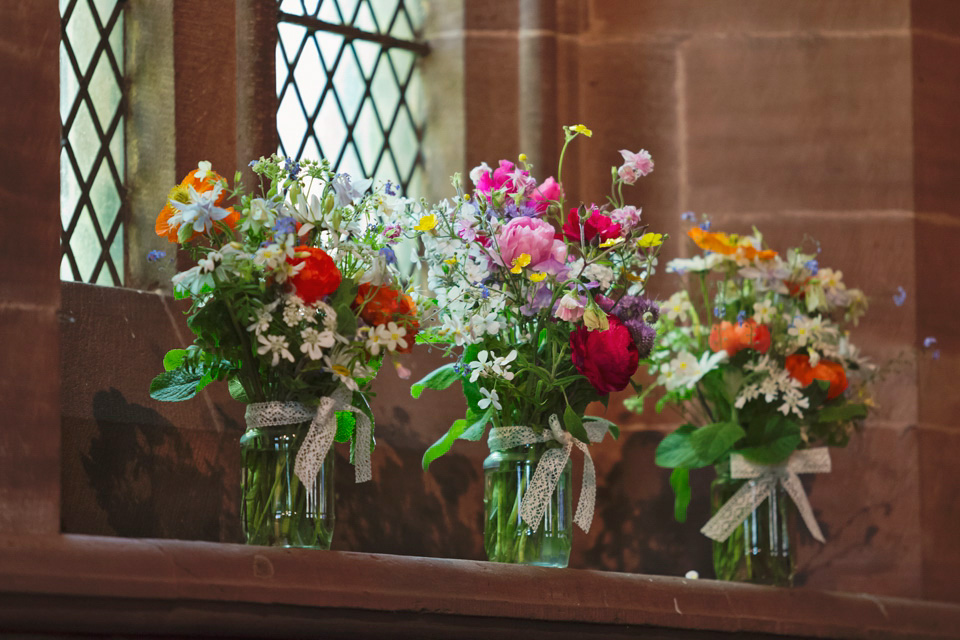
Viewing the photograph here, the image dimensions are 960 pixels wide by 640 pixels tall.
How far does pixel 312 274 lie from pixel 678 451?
1.04 metres

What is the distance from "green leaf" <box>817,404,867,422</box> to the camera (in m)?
2.73

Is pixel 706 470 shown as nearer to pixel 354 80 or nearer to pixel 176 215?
pixel 354 80

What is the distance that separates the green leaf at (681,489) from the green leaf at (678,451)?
0.04m

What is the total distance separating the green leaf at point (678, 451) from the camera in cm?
275

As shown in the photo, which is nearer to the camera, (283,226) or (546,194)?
(283,226)

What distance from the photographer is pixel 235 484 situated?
241 centimetres

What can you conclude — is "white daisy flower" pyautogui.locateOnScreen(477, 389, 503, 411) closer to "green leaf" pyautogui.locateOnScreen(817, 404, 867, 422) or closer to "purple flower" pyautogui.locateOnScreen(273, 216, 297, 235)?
"purple flower" pyautogui.locateOnScreen(273, 216, 297, 235)

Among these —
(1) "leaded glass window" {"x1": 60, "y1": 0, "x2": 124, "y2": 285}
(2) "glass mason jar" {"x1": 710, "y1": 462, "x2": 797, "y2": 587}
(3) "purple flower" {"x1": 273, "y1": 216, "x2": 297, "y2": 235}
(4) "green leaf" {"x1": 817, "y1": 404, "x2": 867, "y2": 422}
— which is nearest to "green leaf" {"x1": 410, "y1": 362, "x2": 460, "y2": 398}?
(3) "purple flower" {"x1": 273, "y1": 216, "x2": 297, "y2": 235}

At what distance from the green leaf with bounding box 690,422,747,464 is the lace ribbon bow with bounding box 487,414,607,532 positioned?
398 mm

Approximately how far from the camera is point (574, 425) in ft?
7.46

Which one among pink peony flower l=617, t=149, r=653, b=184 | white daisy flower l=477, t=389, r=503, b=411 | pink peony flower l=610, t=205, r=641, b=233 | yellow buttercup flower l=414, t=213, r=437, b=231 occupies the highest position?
pink peony flower l=617, t=149, r=653, b=184

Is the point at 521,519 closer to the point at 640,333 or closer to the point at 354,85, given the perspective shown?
the point at 640,333

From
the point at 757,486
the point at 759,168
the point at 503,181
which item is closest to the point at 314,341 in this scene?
Answer: the point at 503,181

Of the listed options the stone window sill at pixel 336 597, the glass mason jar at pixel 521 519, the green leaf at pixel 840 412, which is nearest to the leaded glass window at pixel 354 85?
the glass mason jar at pixel 521 519
